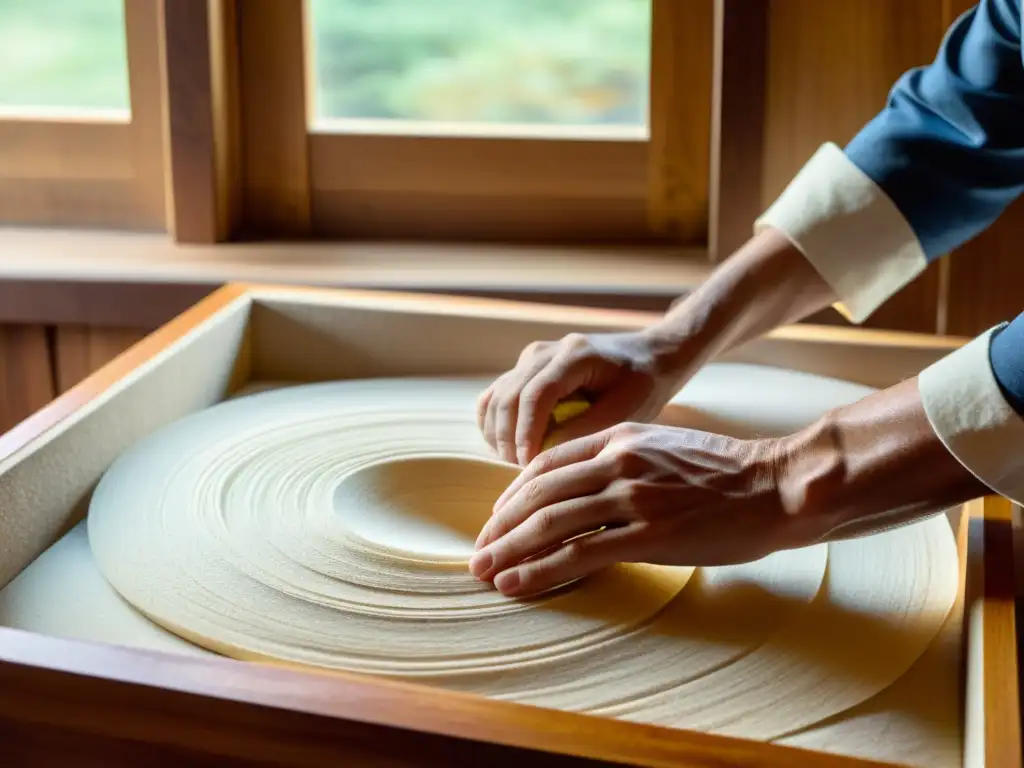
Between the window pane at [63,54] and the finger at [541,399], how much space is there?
77cm

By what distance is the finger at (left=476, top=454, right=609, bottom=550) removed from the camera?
59 centimetres

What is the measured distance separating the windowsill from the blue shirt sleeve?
0.90ft

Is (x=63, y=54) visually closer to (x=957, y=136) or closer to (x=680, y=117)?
→ (x=680, y=117)

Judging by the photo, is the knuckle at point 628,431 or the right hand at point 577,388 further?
the right hand at point 577,388

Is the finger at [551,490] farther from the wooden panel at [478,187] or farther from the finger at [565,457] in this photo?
the wooden panel at [478,187]

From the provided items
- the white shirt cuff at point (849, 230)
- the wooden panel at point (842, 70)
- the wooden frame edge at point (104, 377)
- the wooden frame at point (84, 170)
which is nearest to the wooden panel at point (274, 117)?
the wooden frame at point (84, 170)

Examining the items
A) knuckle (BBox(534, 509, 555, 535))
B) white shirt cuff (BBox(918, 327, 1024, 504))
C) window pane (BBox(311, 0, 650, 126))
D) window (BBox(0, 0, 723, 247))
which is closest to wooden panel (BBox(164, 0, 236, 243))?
window (BBox(0, 0, 723, 247))

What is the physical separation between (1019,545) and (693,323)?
25 cm

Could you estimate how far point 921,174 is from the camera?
84cm

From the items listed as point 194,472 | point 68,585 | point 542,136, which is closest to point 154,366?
point 194,472

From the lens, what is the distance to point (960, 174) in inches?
33.1

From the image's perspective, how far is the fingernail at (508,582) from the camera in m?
0.58

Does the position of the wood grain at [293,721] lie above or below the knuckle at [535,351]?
below

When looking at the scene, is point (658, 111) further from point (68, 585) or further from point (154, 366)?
point (68, 585)
